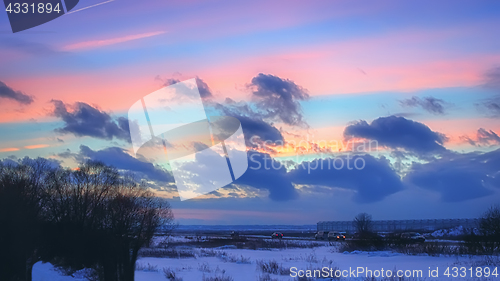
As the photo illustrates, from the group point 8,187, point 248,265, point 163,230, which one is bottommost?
point 248,265

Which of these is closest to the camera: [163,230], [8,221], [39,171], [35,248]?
[8,221]

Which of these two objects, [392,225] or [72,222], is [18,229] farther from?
[392,225]

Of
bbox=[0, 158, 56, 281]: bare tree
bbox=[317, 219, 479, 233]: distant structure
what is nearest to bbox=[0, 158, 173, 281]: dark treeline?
bbox=[0, 158, 56, 281]: bare tree

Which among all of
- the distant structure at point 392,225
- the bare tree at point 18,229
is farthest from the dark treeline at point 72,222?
the distant structure at point 392,225

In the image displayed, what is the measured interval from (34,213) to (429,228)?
11653cm

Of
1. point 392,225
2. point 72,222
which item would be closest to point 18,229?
point 72,222

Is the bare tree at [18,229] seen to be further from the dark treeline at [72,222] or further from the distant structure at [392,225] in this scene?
the distant structure at [392,225]

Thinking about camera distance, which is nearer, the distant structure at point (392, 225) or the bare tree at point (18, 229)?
the bare tree at point (18, 229)

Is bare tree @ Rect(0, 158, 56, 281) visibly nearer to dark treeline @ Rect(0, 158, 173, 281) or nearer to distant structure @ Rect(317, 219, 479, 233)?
dark treeline @ Rect(0, 158, 173, 281)

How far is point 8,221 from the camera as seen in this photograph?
25.8 m

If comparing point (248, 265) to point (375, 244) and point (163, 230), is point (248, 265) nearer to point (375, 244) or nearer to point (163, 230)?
point (163, 230)

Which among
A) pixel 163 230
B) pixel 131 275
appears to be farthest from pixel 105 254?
pixel 163 230

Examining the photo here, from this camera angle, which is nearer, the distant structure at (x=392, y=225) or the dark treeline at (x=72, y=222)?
the dark treeline at (x=72, y=222)

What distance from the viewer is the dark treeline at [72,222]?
24.9 m
